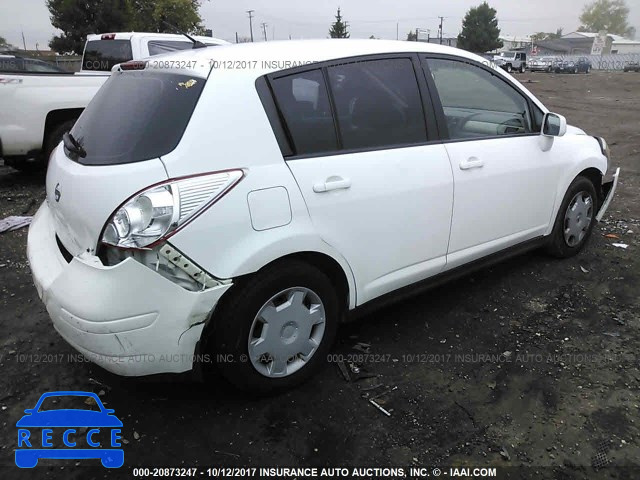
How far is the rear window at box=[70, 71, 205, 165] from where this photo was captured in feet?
7.36

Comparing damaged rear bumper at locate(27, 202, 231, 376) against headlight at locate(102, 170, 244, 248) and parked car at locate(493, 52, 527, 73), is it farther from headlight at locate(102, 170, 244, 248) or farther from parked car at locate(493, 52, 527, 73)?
parked car at locate(493, 52, 527, 73)

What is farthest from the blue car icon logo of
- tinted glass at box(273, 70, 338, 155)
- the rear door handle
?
the rear door handle

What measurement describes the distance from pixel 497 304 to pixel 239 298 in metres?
2.11

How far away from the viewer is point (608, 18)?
122 metres

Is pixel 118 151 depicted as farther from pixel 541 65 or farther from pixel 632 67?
pixel 632 67

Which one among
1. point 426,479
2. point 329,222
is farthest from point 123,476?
point 329,222

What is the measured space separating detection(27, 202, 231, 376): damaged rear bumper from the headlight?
108mm

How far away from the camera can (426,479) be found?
218 centimetres

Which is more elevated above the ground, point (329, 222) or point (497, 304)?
point (329, 222)

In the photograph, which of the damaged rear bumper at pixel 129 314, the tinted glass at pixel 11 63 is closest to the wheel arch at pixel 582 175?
the damaged rear bumper at pixel 129 314

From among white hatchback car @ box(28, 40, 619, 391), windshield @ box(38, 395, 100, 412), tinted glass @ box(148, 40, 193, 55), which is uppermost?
tinted glass @ box(148, 40, 193, 55)

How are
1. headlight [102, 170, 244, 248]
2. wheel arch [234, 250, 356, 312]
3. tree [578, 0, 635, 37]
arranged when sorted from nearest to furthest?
headlight [102, 170, 244, 248], wheel arch [234, 250, 356, 312], tree [578, 0, 635, 37]

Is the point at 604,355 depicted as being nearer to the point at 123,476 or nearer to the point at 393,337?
the point at 393,337

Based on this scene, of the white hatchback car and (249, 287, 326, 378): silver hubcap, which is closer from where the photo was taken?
the white hatchback car
